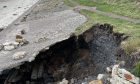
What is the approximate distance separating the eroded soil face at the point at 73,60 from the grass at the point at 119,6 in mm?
6766

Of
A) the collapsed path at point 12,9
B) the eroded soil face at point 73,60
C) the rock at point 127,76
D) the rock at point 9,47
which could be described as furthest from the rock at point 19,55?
the collapsed path at point 12,9

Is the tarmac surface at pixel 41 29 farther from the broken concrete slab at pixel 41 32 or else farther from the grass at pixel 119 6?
the grass at pixel 119 6

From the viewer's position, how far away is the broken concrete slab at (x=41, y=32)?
31.0 metres

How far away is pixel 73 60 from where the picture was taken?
3159 cm

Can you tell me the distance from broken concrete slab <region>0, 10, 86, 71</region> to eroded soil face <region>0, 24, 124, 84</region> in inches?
25.7

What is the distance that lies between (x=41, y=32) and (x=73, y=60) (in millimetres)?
7071

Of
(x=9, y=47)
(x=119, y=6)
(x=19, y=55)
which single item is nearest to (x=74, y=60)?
(x=19, y=55)

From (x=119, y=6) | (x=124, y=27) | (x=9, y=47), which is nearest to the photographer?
(x=124, y=27)

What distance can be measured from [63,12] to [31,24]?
168 inches

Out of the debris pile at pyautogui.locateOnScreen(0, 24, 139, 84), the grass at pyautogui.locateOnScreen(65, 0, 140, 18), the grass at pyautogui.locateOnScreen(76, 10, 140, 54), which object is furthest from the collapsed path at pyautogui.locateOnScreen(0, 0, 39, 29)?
the debris pile at pyautogui.locateOnScreen(0, 24, 139, 84)

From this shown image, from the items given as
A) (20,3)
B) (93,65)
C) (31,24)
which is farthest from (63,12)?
(93,65)

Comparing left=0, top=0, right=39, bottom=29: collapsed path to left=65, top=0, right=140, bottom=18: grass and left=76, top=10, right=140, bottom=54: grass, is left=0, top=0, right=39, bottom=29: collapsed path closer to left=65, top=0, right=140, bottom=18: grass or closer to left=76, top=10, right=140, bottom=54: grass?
left=65, top=0, right=140, bottom=18: grass

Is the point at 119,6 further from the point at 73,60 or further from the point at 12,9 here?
the point at 12,9

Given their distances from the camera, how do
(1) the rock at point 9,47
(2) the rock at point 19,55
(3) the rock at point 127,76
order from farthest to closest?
(1) the rock at point 9,47, (2) the rock at point 19,55, (3) the rock at point 127,76
